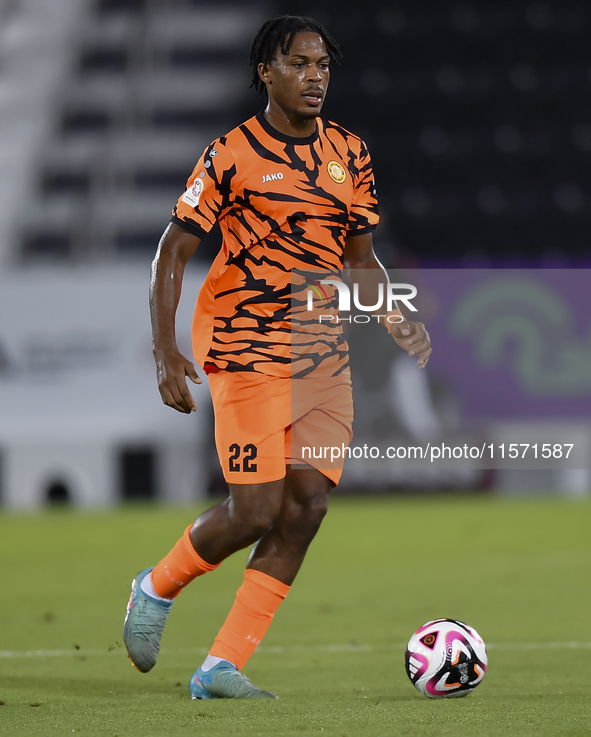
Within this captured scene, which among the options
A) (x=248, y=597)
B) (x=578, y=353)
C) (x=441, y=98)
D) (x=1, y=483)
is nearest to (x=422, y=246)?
(x=441, y=98)

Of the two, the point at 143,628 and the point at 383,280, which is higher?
the point at 383,280

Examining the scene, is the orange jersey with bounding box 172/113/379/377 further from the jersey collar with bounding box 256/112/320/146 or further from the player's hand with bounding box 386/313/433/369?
the player's hand with bounding box 386/313/433/369

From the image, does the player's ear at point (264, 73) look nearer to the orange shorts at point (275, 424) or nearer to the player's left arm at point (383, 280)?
the player's left arm at point (383, 280)

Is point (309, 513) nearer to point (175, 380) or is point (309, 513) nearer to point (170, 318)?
point (175, 380)

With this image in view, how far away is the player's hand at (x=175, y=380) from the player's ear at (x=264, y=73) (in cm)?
84

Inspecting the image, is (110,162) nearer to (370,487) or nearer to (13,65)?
(13,65)

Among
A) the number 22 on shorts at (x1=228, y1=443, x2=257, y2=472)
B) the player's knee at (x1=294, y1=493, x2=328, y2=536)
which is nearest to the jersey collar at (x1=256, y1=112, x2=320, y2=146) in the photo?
the number 22 on shorts at (x1=228, y1=443, x2=257, y2=472)

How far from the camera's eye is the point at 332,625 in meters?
4.89

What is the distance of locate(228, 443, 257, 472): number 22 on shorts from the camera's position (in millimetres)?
3139

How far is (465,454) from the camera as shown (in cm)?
1067

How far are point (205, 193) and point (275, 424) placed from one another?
25.4 inches

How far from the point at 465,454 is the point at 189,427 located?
2.58 metres

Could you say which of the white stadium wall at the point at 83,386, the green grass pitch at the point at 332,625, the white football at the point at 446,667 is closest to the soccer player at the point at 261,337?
the green grass pitch at the point at 332,625

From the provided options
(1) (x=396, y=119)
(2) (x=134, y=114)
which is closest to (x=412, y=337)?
(1) (x=396, y=119)
